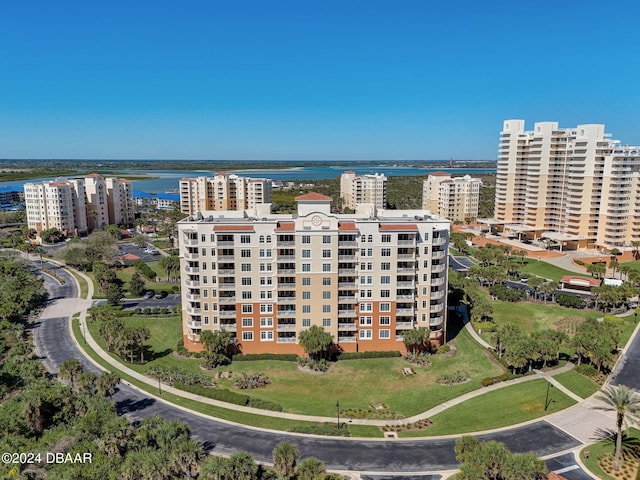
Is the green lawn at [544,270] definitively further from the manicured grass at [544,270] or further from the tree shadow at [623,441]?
the tree shadow at [623,441]

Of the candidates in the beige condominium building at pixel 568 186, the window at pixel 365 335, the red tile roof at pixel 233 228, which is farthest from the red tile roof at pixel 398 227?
the beige condominium building at pixel 568 186

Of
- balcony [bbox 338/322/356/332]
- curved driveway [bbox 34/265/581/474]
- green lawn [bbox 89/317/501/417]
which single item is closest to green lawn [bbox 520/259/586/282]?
green lawn [bbox 89/317/501/417]

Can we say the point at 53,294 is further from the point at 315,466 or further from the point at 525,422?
the point at 525,422

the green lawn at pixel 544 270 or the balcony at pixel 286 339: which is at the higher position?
the balcony at pixel 286 339

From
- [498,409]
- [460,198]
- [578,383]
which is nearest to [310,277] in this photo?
[498,409]

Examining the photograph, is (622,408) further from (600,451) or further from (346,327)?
(346,327)

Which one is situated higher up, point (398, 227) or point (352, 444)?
point (398, 227)
